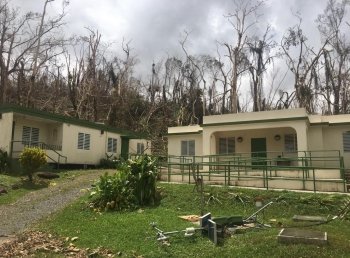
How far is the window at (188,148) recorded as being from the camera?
2641cm

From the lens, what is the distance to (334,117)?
2267 centimetres

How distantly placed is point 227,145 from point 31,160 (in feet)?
39.6

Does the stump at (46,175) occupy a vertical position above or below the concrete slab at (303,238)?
above

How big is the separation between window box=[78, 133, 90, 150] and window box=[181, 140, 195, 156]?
22.7ft

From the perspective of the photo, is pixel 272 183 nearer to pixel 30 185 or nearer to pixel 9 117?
pixel 30 185

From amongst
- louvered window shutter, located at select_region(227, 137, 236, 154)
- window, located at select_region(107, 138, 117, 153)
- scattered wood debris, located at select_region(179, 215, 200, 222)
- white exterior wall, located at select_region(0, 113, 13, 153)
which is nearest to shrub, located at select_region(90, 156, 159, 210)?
scattered wood debris, located at select_region(179, 215, 200, 222)

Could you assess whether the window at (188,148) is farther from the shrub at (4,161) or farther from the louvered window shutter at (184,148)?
the shrub at (4,161)

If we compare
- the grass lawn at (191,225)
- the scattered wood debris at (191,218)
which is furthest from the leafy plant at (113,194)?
the scattered wood debris at (191,218)

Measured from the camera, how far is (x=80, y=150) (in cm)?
2755

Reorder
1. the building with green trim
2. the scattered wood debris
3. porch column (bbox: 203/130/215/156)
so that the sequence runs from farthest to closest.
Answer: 1. porch column (bbox: 203/130/215/156)
2. the building with green trim
3. the scattered wood debris

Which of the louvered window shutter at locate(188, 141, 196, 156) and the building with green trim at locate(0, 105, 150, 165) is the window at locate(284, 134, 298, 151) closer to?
the louvered window shutter at locate(188, 141, 196, 156)

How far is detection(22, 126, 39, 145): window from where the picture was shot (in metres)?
24.8

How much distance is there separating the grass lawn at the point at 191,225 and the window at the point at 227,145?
9.30 metres

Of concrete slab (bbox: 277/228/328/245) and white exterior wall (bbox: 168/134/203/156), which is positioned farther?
white exterior wall (bbox: 168/134/203/156)
